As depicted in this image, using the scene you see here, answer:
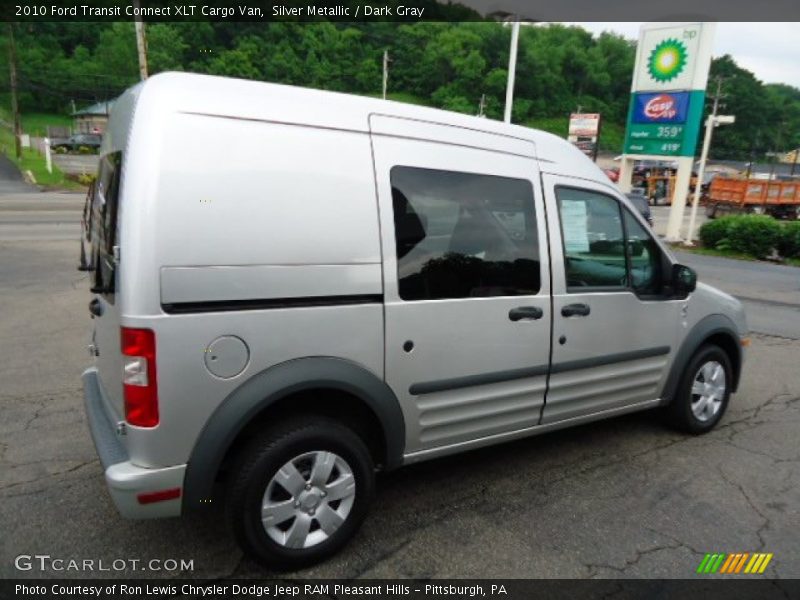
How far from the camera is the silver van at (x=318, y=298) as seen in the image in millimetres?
2232

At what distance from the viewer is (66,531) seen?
9.20 feet

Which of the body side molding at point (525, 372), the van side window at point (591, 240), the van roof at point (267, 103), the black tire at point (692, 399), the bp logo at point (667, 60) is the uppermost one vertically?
the bp logo at point (667, 60)

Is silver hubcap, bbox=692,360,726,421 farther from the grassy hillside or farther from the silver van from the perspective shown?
the grassy hillside

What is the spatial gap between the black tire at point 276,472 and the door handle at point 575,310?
1.37 metres

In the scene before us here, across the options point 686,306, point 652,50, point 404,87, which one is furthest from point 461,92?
point 686,306

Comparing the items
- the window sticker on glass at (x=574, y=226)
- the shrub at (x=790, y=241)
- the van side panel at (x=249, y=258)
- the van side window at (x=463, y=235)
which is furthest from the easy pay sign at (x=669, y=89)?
the van side panel at (x=249, y=258)

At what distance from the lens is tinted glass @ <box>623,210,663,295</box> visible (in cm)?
366

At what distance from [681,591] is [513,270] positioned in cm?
166

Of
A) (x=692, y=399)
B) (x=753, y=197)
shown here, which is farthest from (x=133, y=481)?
(x=753, y=197)

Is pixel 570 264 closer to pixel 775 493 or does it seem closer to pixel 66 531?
pixel 775 493

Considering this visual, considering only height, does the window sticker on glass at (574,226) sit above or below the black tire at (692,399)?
above

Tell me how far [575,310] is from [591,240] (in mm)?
477

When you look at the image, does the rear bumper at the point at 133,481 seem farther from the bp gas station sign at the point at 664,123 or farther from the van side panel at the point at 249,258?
the bp gas station sign at the point at 664,123

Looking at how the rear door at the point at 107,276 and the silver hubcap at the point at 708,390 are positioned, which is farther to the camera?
the silver hubcap at the point at 708,390
